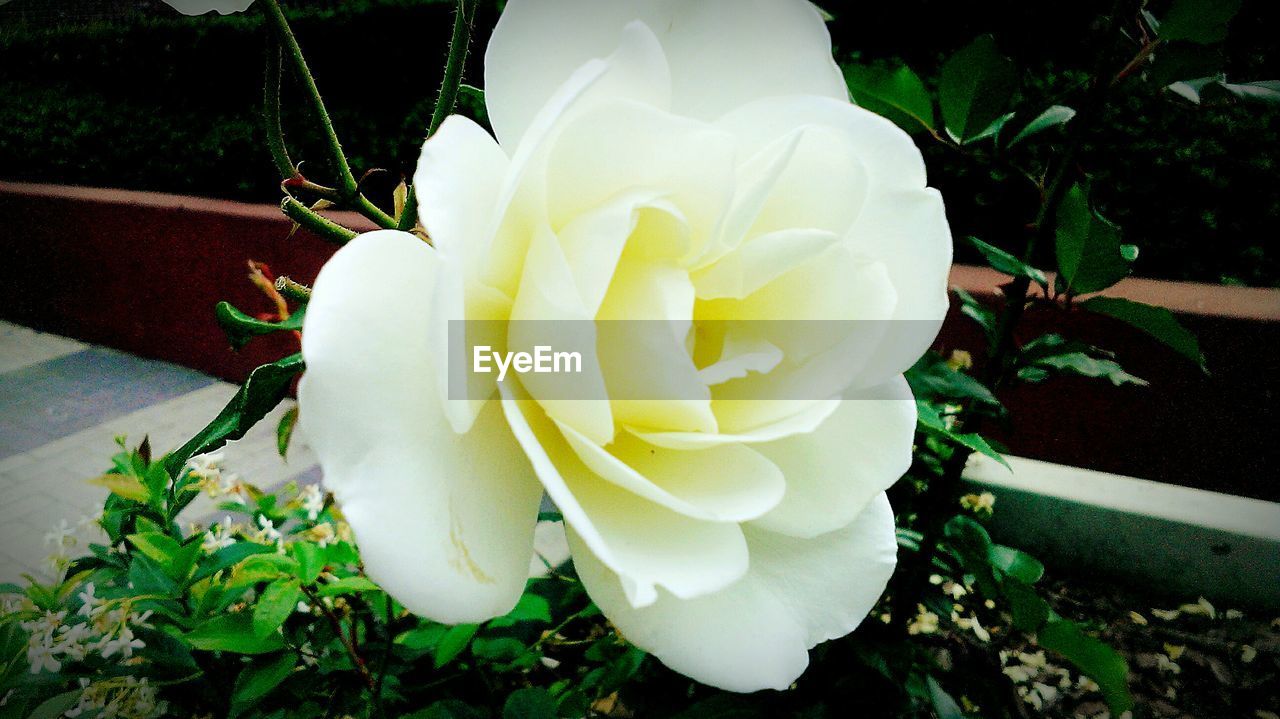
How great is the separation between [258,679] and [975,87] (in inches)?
37.0

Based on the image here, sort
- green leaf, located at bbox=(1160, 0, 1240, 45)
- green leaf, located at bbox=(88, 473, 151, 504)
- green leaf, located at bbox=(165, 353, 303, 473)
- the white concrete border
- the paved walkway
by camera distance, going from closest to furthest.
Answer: green leaf, located at bbox=(165, 353, 303, 473) < green leaf, located at bbox=(1160, 0, 1240, 45) < green leaf, located at bbox=(88, 473, 151, 504) < the white concrete border < the paved walkway

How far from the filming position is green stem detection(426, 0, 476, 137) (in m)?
0.42

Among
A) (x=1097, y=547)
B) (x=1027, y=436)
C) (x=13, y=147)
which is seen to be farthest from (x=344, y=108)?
(x=1097, y=547)

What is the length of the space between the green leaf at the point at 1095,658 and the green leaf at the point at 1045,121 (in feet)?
1.51

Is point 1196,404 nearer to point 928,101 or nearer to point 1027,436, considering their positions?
point 1027,436

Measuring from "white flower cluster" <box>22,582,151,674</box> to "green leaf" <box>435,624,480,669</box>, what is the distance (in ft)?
1.12

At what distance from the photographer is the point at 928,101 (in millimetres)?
644

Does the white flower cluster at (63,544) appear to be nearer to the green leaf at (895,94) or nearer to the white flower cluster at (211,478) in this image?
the white flower cluster at (211,478)

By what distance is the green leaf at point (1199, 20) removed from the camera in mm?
546

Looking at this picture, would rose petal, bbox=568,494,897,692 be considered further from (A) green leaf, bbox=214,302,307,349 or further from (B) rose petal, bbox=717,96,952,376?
(A) green leaf, bbox=214,302,307,349

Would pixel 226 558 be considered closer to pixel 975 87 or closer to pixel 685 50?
pixel 685 50

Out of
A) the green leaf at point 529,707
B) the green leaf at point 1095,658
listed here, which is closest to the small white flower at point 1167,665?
the green leaf at point 1095,658

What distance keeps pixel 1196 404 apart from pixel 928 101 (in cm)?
183

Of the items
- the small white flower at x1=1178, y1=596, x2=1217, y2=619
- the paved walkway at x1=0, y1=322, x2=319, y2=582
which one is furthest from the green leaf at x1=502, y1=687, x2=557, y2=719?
the paved walkway at x1=0, y1=322, x2=319, y2=582
